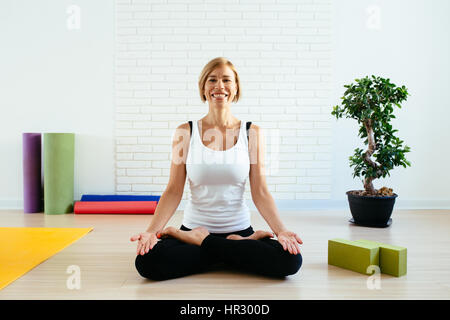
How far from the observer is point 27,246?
259 cm

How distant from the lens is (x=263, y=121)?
13.8 ft

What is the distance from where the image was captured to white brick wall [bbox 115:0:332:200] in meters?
4.13

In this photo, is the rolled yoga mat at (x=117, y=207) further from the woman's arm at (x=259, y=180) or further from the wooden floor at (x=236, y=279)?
the woman's arm at (x=259, y=180)

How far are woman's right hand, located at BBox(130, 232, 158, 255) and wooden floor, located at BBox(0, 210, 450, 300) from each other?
0.18 m

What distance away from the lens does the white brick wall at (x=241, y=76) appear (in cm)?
413

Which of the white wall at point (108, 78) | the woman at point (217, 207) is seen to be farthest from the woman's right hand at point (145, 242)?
the white wall at point (108, 78)

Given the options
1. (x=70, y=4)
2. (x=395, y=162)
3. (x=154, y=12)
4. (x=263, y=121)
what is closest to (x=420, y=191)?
(x=395, y=162)

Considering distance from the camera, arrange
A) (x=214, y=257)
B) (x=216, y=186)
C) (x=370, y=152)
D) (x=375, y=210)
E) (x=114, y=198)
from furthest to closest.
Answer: (x=114, y=198), (x=370, y=152), (x=375, y=210), (x=216, y=186), (x=214, y=257)

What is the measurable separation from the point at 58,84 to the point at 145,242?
291 centimetres

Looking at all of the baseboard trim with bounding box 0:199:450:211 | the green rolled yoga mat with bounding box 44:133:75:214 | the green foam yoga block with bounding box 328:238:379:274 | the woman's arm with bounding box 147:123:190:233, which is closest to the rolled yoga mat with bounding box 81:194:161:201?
the green rolled yoga mat with bounding box 44:133:75:214

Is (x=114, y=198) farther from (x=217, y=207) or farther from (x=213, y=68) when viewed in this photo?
(x=213, y=68)

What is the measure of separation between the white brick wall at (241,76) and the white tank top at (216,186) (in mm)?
2036

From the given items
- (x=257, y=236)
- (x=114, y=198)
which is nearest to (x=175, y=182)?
(x=257, y=236)

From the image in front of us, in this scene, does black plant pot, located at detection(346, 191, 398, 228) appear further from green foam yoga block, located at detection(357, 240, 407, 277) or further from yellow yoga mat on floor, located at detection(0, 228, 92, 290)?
yellow yoga mat on floor, located at detection(0, 228, 92, 290)
